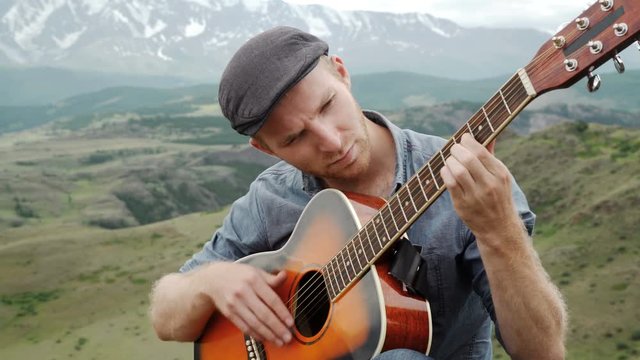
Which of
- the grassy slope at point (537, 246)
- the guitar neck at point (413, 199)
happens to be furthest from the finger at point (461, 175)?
the grassy slope at point (537, 246)

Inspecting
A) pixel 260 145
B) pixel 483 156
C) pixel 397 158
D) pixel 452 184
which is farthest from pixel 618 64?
pixel 260 145

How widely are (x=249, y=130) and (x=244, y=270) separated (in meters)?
0.74

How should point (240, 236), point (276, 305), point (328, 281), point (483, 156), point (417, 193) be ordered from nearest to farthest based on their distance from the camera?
point (483, 156) → point (417, 193) → point (328, 281) → point (276, 305) → point (240, 236)

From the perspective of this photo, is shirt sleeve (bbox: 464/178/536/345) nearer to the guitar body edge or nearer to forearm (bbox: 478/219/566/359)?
forearm (bbox: 478/219/566/359)

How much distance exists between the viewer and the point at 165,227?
43.7 meters

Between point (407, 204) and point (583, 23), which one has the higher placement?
point (583, 23)

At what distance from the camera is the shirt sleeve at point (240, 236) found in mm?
3697

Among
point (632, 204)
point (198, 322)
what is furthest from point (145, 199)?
point (198, 322)

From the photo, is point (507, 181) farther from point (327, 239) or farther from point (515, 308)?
point (327, 239)

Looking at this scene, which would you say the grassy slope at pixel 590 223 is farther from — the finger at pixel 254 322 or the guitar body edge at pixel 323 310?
the finger at pixel 254 322

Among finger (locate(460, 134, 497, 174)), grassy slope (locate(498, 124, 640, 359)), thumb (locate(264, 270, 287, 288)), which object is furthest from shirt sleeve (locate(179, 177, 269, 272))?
grassy slope (locate(498, 124, 640, 359))

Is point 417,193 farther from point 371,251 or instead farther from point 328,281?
point 328,281

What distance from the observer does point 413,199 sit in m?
2.61

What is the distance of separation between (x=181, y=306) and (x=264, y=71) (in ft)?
4.67
